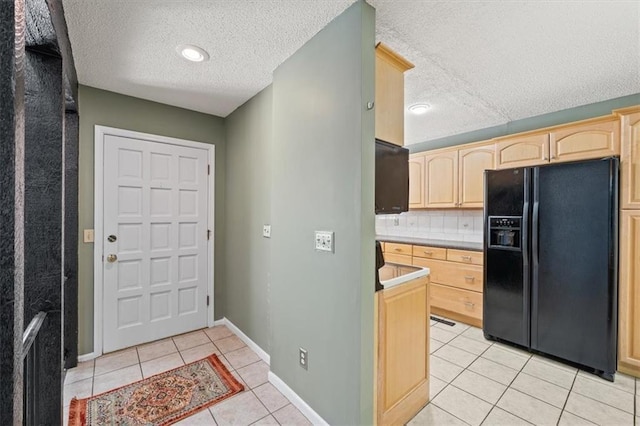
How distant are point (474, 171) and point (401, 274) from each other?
7.26 feet

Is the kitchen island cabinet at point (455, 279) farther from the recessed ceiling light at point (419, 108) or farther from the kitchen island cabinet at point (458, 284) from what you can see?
the recessed ceiling light at point (419, 108)

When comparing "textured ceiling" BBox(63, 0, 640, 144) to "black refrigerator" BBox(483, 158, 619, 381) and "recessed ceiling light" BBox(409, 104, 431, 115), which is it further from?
"black refrigerator" BBox(483, 158, 619, 381)

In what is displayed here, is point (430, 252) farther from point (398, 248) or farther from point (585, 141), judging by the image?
point (585, 141)

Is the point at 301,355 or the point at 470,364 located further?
the point at 470,364

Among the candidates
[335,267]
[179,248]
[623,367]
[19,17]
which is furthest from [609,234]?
[179,248]

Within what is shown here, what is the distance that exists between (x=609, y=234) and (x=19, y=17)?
3.42 metres

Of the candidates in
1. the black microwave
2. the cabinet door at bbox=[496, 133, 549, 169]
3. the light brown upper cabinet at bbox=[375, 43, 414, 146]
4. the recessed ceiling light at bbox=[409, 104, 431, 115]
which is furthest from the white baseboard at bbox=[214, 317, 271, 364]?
the cabinet door at bbox=[496, 133, 549, 169]

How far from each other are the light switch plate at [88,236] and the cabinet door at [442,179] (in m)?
3.82

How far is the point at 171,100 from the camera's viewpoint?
2.78 meters

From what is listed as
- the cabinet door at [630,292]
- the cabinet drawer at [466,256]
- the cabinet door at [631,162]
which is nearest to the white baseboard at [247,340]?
the cabinet drawer at [466,256]

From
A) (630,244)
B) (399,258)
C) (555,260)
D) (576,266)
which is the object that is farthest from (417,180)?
(630,244)

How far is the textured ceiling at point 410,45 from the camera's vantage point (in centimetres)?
154

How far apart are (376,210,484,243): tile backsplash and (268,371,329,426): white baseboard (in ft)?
9.74

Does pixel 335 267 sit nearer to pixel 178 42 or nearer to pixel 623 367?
pixel 178 42
